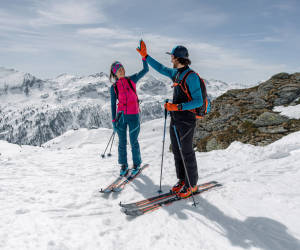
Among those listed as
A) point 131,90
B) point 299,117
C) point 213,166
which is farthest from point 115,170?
point 299,117

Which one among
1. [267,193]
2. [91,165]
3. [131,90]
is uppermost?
[131,90]

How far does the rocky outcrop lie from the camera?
12916 mm

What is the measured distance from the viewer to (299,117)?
13.3m

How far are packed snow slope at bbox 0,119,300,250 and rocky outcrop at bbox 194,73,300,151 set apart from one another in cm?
376

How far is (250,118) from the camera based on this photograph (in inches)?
594

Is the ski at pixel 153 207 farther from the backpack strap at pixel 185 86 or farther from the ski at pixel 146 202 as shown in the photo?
the backpack strap at pixel 185 86

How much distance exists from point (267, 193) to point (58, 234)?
18.3 feet

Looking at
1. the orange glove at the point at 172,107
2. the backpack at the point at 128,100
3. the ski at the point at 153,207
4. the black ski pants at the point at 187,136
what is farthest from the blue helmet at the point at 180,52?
the ski at the point at 153,207

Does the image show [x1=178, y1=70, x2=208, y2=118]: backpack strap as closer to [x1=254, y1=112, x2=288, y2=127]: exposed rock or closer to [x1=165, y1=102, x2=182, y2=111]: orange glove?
[x1=165, y1=102, x2=182, y2=111]: orange glove

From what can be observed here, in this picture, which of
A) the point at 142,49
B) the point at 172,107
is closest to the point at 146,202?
the point at 172,107

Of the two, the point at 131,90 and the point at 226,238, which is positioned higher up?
the point at 131,90

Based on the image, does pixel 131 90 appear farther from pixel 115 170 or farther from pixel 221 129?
pixel 221 129

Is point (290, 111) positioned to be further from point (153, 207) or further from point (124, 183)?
point (153, 207)

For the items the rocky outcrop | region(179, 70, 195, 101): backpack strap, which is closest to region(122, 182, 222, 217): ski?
region(179, 70, 195, 101): backpack strap
